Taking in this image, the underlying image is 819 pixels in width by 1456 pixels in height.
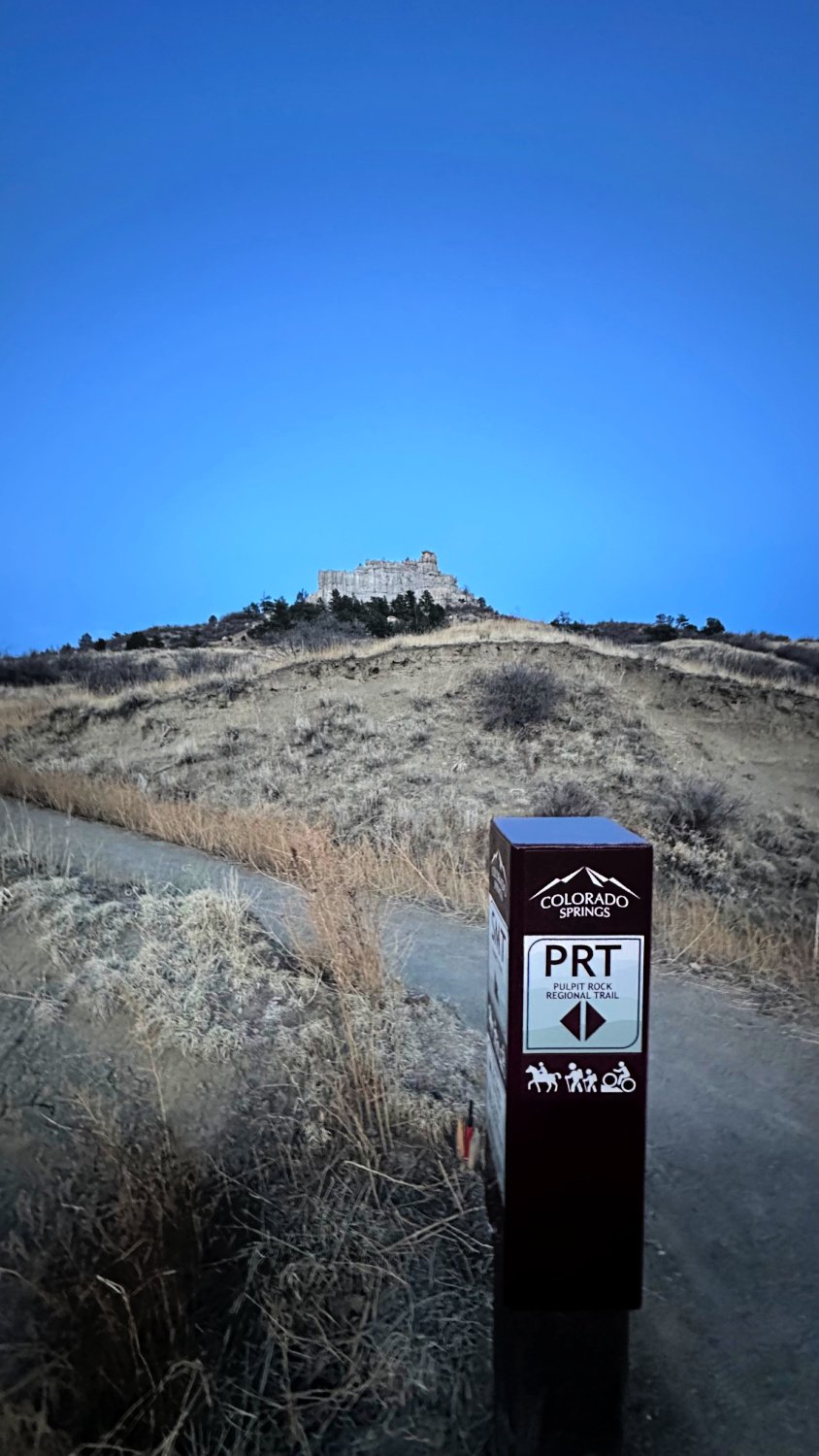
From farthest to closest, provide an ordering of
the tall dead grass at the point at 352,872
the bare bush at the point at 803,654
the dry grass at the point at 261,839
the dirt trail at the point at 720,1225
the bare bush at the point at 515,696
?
the bare bush at the point at 803,654 < the bare bush at the point at 515,696 < the dry grass at the point at 261,839 < the tall dead grass at the point at 352,872 < the dirt trail at the point at 720,1225

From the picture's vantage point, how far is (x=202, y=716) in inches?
352

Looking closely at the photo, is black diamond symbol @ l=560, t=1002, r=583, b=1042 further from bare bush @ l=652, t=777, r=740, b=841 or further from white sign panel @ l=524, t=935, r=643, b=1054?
bare bush @ l=652, t=777, r=740, b=841

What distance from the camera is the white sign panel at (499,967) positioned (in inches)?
66.4

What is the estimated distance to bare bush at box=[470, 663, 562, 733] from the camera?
9.41 metres

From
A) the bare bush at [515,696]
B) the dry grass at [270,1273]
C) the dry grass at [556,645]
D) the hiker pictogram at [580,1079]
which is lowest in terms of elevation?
the dry grass at [270,1273]

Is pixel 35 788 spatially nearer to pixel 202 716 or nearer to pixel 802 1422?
pixel 202 716

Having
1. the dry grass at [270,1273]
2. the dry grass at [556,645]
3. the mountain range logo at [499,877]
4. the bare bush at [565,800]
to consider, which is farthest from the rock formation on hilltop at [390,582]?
the mountain range logo at [499,877]

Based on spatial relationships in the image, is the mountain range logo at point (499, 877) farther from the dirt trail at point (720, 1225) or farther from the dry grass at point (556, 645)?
the dry grass at point (556, 645)

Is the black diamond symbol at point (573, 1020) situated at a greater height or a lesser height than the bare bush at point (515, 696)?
lesser

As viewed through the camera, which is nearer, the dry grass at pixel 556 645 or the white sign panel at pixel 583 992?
the white sign panel at pixel 583 992

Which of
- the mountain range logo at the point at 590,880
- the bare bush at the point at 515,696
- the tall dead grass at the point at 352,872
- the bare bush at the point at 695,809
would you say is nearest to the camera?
the mountain range logo at the point at 590,880

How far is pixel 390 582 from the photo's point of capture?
1023cm

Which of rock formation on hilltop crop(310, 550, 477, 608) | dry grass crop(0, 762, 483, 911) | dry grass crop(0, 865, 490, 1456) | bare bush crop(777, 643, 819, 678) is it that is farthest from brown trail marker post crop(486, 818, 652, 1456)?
bare bush crop(777, 643, 819, 678)

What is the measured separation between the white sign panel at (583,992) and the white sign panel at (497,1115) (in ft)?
0.59
